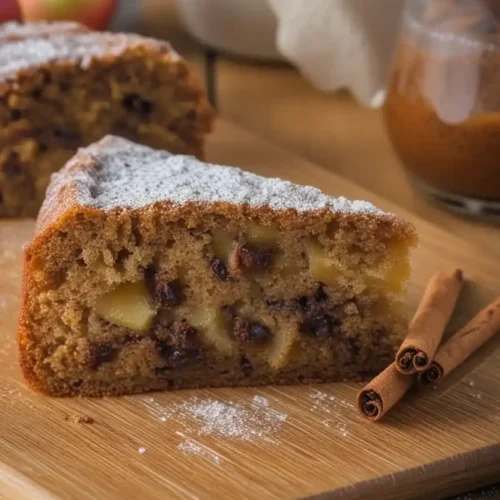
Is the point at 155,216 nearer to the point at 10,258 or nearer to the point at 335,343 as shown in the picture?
the point at 335,343

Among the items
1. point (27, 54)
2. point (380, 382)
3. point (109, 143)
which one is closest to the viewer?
point (380, 382)

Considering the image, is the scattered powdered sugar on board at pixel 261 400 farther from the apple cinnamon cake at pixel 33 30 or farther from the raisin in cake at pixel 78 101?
the apple cinnamon cake at pixel 33 30

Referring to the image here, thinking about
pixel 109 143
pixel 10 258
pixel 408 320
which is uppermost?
pixel 109 143

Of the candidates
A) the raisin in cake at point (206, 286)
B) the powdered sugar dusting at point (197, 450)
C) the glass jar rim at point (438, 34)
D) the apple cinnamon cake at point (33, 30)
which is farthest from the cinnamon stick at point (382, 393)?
the apple cinnamon cake at point (33, 30)

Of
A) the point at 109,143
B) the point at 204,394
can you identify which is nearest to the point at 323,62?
the point at 109,143

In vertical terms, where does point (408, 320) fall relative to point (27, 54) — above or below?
below

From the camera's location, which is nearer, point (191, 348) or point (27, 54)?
point (191, 348)
